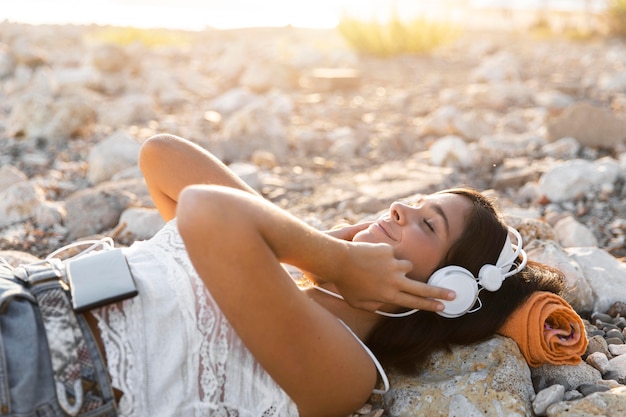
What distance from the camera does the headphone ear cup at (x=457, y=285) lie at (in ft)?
7.61

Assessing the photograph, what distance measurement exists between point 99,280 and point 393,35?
35.3ft

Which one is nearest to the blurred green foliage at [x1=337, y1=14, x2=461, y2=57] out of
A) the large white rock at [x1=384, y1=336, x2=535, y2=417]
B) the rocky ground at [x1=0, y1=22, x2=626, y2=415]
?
the rocky ground at [x1=0, y1=22, x2=626, y2=415]

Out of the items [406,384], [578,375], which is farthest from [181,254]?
[578,375]

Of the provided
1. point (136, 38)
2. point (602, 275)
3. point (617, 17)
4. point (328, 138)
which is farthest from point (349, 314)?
point (617, 17)

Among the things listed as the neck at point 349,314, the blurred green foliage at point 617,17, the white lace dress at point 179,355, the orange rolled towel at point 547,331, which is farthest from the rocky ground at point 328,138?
the blurred green foliage at point 617,17

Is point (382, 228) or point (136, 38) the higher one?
point (382, 228)

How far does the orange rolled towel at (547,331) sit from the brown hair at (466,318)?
1.9 inches

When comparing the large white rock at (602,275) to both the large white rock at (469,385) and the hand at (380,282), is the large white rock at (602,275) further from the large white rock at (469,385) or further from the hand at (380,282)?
the hand at (380,282)

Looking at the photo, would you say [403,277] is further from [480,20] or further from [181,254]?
[480,20]

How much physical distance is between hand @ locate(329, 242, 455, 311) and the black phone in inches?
24.5

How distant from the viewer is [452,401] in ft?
7.61

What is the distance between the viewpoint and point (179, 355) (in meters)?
2.13

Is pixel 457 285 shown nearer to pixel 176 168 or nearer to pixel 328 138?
pixel 176 168

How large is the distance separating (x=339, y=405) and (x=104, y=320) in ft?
2.58
